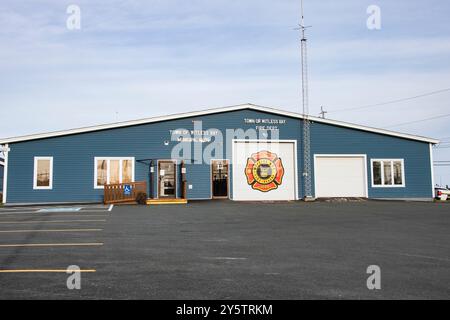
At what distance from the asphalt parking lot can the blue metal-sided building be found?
9.94 m

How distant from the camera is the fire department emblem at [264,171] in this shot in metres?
23.9

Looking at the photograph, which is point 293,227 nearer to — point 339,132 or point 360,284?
point 360,284

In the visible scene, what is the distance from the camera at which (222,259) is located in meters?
6.90

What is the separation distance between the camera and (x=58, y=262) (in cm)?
655

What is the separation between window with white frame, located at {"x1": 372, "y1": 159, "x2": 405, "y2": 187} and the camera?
81.9 feet

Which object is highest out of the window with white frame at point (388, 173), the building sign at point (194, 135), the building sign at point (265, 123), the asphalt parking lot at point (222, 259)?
the building sign at point (265, 123)

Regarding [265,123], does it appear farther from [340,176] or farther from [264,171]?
[340,176]

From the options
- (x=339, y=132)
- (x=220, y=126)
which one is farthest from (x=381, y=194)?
(x=220, y=126)

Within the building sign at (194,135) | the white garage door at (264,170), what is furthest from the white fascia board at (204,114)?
the white garage door at (264,170)

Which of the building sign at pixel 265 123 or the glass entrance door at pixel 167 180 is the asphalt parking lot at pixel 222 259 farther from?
the building sign at pixel 265 123

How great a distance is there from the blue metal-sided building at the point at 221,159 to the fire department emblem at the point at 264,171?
62 millimetres

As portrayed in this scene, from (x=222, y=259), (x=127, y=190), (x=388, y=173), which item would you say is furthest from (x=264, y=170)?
(x=222, y=259)

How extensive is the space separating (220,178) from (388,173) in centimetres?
1097
